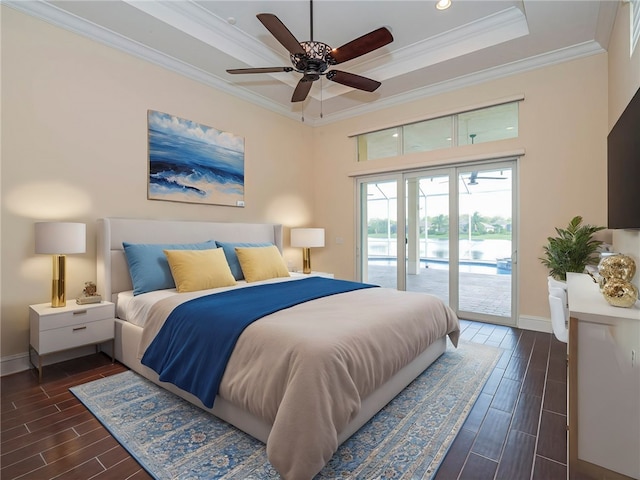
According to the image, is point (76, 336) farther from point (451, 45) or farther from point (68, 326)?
point (451, 45)

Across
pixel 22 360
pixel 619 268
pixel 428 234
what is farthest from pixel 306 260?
pixel 619 268

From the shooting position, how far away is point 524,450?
167 centimetres

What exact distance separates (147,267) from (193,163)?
4.91 ft

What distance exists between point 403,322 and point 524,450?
91cm

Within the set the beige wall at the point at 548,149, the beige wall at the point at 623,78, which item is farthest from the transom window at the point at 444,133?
the beige wall at the point at 623,78

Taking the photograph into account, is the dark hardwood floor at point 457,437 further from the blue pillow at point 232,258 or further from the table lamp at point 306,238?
the table lamp at point 306,238

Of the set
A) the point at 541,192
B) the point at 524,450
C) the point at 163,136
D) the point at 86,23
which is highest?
Result: the point at 86,23

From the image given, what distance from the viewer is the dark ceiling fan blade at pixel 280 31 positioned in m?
2.15

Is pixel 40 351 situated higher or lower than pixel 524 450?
higher

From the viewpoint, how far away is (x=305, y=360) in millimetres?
1483

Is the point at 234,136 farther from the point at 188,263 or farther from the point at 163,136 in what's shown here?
the point at 188,263

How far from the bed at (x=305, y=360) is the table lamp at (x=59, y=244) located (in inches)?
13.1

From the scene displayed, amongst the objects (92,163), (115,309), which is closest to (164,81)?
(92,163)

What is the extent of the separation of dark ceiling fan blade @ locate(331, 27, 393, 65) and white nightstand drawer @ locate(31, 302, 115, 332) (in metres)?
2.92
